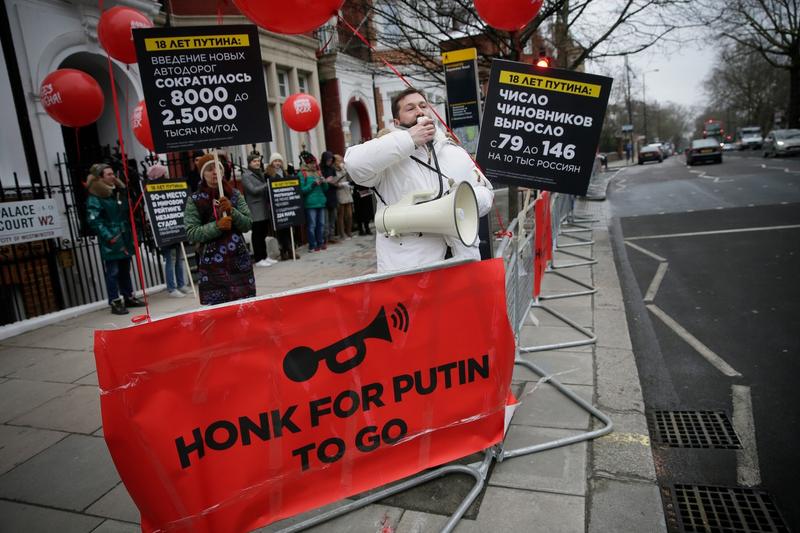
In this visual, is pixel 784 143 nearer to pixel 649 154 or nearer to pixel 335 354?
pixel 649 154

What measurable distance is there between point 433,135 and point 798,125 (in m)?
47.1

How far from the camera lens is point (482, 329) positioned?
2652 millimetres

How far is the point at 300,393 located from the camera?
89.4 inches

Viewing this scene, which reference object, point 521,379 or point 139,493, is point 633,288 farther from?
point 139,493

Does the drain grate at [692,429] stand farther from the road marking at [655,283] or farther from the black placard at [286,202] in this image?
the black placard at [286,202]

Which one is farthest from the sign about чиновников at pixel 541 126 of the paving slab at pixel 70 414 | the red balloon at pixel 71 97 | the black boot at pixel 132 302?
the red balloon at pixel 71 97

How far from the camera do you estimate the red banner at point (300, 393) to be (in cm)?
202

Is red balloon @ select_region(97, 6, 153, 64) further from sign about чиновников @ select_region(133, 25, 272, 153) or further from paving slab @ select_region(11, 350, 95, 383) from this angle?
paving slab @ select_region(11, 350, 95, 383)

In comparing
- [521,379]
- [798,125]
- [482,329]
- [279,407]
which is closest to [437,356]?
[482,329]

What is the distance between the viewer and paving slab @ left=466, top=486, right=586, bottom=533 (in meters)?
2.53

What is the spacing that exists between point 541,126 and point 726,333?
282 cm

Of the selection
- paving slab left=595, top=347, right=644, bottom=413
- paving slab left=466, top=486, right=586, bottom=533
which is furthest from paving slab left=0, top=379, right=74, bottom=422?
paving slab left=595, top=347, right=644, bottom=413

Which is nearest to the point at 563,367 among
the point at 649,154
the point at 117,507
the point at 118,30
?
the point at 117,507

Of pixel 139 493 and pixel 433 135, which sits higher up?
pixel 433 135
